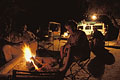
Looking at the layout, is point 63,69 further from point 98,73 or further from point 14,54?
point 14,54

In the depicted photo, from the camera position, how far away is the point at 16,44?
19.1 ft

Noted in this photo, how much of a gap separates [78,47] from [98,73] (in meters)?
1.51

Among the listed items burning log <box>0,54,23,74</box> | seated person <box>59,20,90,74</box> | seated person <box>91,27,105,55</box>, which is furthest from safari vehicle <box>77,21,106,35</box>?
seated person <box>59,20,90,74</box>

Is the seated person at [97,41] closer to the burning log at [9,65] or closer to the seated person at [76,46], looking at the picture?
the burning log at [9,65]

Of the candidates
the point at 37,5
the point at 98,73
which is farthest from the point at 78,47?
the point at 37,5

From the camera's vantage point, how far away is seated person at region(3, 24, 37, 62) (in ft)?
17.4

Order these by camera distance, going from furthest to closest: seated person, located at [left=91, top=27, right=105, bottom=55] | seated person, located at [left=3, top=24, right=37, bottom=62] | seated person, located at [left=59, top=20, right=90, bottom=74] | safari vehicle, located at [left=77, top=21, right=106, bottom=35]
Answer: safari vehicle, located at [left=77, top=21, right=106, bottom=35]
seated person, located at [left=91, top=27, right=105, bottom=55]
seated person, located at [left=3, top=24, right=37, bottom=62]
seated person, located at [left=59, top=20, right=90, bottom=74]

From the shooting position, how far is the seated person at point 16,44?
5.29 m

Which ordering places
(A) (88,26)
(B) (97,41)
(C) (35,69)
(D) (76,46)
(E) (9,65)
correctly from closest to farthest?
(D) (76,46)
(C) (35,69)
(E) (9,65)
(B) (97,41)
(A) (88,26)

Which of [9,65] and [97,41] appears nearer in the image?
[9,65]

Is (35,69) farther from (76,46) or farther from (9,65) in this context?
(76,46)

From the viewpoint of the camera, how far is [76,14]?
27.0 metres

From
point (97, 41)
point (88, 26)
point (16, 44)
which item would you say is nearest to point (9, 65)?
point (16, 44)

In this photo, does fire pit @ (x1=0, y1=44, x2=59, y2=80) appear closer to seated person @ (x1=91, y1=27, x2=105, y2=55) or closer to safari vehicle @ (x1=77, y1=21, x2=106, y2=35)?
seated person @ (x1=91, y1=27, x2=105, y2=55)
